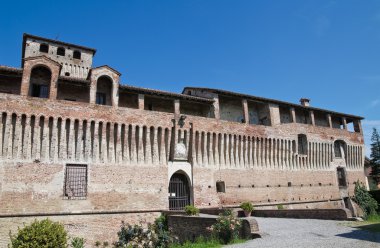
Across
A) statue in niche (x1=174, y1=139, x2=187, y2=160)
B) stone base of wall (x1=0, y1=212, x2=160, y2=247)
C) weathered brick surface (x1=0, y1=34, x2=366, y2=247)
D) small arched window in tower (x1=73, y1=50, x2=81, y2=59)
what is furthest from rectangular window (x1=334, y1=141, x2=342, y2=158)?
small arched window in tower (x1=73, y1=50, x2=81, y2=59)

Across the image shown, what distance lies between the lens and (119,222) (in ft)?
56.5

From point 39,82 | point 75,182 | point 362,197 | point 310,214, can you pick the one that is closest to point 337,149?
point 362,197

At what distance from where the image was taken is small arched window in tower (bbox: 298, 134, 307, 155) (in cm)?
2644

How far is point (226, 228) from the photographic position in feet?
38.4

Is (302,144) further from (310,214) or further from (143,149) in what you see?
(143,149)

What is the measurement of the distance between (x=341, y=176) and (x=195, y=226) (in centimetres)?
2054

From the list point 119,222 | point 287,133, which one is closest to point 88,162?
point 119,222

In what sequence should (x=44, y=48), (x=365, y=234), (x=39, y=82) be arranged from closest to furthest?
(x=365, y=234)
(x=39, y=82)
(x=44, y=48)

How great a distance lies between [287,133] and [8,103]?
19.9 m

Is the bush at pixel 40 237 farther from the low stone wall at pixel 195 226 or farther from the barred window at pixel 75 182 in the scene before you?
the low stone wall at pixel 195 226

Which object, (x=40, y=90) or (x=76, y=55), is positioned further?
(x=76, y=55)

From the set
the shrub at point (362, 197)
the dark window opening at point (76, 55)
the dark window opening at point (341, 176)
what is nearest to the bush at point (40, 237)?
the dark window opening at point (76, 55)

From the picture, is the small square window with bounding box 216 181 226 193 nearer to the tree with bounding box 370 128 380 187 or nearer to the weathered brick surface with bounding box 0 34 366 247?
the weathered brick surface with bounding box 0 34 366 247

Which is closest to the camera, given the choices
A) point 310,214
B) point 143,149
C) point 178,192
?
point 310,214
